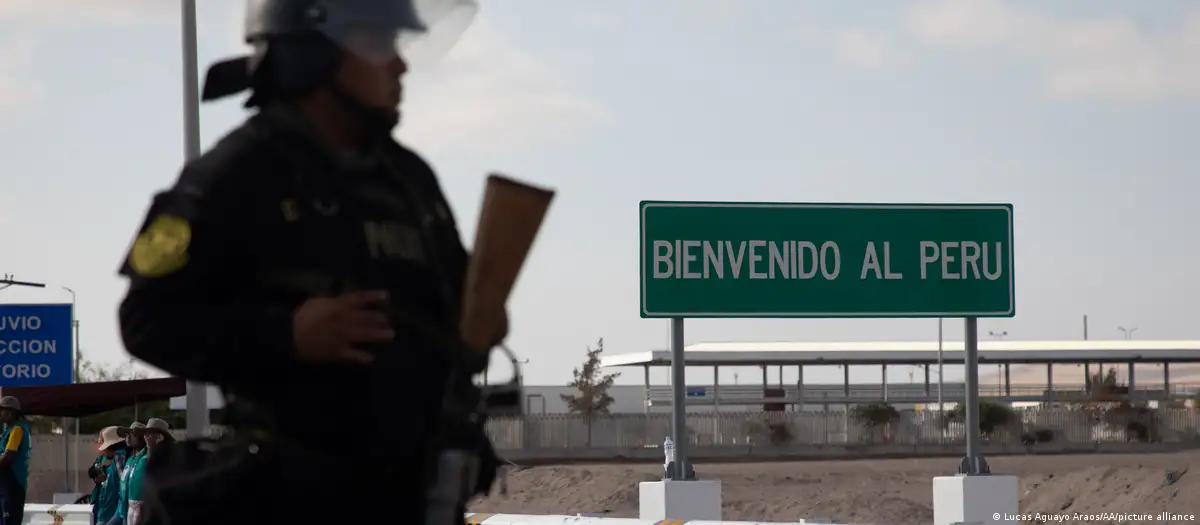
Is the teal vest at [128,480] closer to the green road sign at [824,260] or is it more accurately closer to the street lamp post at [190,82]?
the street lamp post at [190,82]

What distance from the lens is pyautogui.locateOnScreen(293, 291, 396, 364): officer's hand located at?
2502 mm

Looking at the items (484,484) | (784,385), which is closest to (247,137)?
(484,484)

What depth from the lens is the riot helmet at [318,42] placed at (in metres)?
2.66

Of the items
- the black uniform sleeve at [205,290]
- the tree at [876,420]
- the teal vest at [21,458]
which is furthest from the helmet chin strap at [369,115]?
the tree at [876,420]

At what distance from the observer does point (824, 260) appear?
17.5m

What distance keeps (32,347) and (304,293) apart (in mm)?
33980

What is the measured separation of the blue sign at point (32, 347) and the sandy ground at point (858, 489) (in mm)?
8815

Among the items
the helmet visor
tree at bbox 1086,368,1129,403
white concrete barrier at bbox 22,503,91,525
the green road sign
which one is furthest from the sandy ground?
the helmet visor

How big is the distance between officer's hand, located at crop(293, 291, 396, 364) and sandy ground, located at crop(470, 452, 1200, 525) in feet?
102

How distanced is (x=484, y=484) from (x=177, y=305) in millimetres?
624

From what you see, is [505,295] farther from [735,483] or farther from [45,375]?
[735,483]

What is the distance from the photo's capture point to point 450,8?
2.86 m

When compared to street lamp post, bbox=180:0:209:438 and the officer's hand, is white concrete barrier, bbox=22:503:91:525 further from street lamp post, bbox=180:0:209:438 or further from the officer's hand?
the officer's hand

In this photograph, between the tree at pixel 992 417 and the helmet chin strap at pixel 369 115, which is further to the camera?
the tree at pixel 992 417
